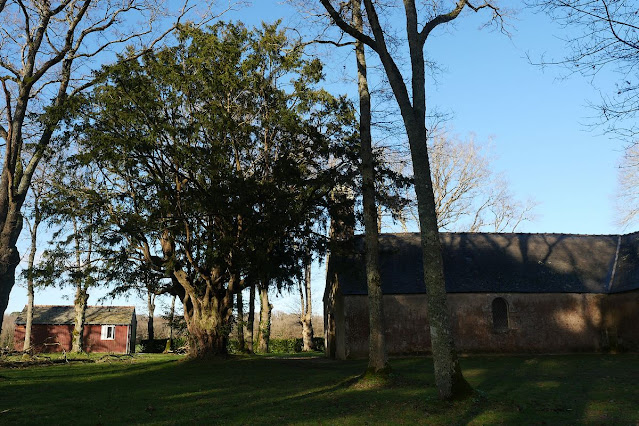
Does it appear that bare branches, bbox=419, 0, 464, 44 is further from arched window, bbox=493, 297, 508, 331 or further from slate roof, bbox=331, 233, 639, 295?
arched window, bbox=493, 297, 508, 331

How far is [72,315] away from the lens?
5106 cm

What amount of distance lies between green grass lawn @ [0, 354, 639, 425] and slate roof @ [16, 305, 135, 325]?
30.7 meters

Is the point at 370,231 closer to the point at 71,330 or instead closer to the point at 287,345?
the point at 287,345

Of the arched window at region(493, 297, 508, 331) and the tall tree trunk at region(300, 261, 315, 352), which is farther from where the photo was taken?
the tall tree trunk at region(300, 261, 315, 352)

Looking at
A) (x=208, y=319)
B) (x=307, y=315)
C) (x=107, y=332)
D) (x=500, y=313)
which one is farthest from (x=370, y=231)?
(x=107, y=332)

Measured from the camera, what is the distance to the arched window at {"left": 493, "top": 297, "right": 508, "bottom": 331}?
3022 centimetres

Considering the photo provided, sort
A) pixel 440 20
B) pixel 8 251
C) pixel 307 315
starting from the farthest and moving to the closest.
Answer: pixel 307 315 → pixel 440 20 → pixel 8 251

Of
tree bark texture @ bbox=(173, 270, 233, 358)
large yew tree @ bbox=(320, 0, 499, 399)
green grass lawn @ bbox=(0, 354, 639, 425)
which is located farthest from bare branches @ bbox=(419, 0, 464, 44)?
tree bark texture @ bbox=(173, 270, 233, 358)

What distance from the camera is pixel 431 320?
11352 millimetres

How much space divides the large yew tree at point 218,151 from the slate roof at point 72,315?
30.1 m

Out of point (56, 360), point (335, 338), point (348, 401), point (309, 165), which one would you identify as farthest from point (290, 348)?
point (348, 401)

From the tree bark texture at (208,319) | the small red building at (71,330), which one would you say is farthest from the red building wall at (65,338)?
the tree bark texture at (208,319)

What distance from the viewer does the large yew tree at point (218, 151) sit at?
20.9m

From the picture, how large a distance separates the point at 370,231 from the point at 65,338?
43452 millimetres
